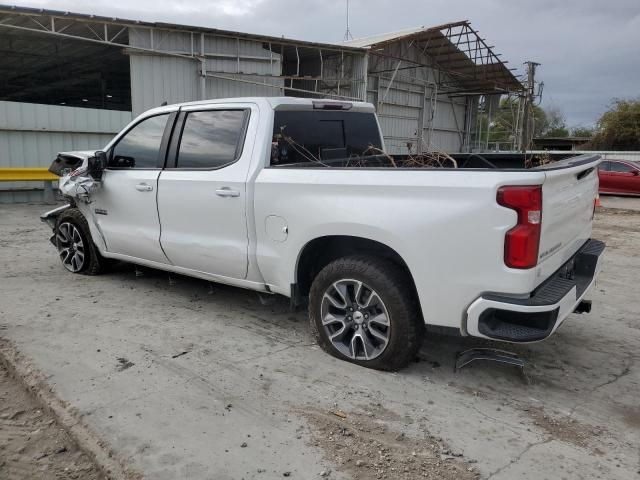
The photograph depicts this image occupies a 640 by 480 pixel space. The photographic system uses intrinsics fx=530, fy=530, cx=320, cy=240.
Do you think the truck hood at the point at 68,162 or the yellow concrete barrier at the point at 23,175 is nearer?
the truck hood at the point at 68,162

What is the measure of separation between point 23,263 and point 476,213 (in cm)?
593

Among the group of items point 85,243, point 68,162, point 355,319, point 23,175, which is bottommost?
point 355,319

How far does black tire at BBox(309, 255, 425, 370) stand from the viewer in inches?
137

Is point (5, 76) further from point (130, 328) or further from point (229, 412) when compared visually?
point (229, 412)

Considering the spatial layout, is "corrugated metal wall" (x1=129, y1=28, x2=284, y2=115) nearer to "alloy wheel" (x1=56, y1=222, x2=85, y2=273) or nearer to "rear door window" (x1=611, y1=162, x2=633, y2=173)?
"alloy wheel" (x1=56, y1=222, x2=85, y2=273)

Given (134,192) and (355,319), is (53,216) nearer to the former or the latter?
(134,192)

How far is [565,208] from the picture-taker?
340cm

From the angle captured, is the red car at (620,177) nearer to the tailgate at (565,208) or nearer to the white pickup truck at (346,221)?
the white pickup truck at (346,221)

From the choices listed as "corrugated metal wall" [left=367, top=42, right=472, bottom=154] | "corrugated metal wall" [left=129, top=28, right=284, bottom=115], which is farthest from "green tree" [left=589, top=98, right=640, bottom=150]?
"corrugated metal wall" [left=129, top=28, right=284, bottom=115]

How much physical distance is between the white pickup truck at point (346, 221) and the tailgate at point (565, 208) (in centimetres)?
2

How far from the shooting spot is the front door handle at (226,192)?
13.7 feet

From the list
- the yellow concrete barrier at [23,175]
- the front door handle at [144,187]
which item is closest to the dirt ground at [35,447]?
the front door handle at [144,187]

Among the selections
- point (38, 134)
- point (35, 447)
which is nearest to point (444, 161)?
point (35, 447)

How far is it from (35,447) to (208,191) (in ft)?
7.31
